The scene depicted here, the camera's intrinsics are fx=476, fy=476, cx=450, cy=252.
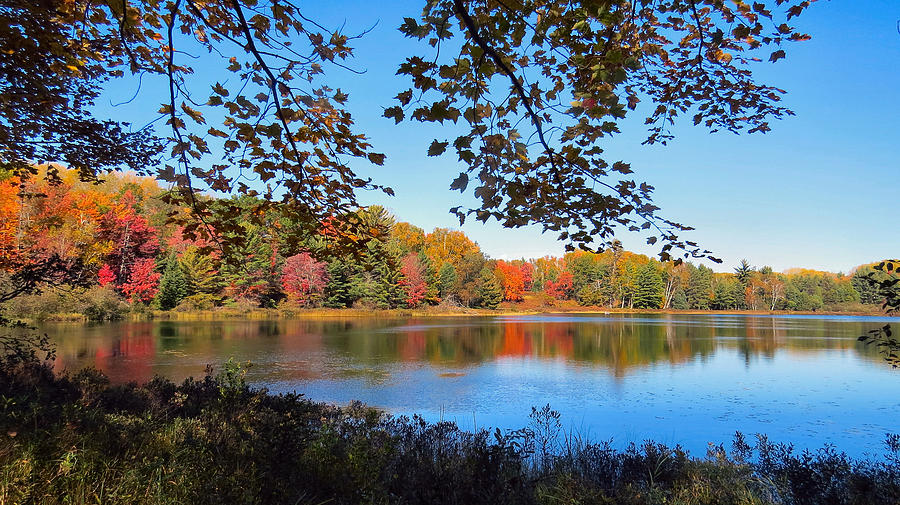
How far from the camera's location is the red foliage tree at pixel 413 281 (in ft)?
179

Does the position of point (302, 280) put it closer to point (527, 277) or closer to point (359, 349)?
point (359, 349)

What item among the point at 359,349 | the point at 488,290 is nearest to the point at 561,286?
the point at 488,290

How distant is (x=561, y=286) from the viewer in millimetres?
81750

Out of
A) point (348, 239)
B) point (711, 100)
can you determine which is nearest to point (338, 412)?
point (348, 239)

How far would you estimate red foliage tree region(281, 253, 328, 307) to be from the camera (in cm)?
4666

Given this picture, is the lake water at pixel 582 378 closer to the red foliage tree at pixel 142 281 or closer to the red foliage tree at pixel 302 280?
the red foliage tree at pixel 142 281

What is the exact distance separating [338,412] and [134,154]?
15.9ft

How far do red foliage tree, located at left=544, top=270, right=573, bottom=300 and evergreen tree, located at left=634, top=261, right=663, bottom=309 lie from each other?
11.0 meters

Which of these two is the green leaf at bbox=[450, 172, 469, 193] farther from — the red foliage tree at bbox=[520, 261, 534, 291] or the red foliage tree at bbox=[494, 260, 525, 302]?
the red foliage tree at bbox=[520, 261, 534, 291]

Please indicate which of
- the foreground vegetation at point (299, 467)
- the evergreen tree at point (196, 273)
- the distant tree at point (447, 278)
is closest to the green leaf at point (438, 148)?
the foreground vegetation at point (299, 467)

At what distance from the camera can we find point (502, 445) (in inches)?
196

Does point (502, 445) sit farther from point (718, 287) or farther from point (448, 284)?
point (718, 287)

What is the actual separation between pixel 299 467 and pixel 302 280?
44944 millimetres

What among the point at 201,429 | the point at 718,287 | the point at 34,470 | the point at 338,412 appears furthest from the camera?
the point at 718,287
